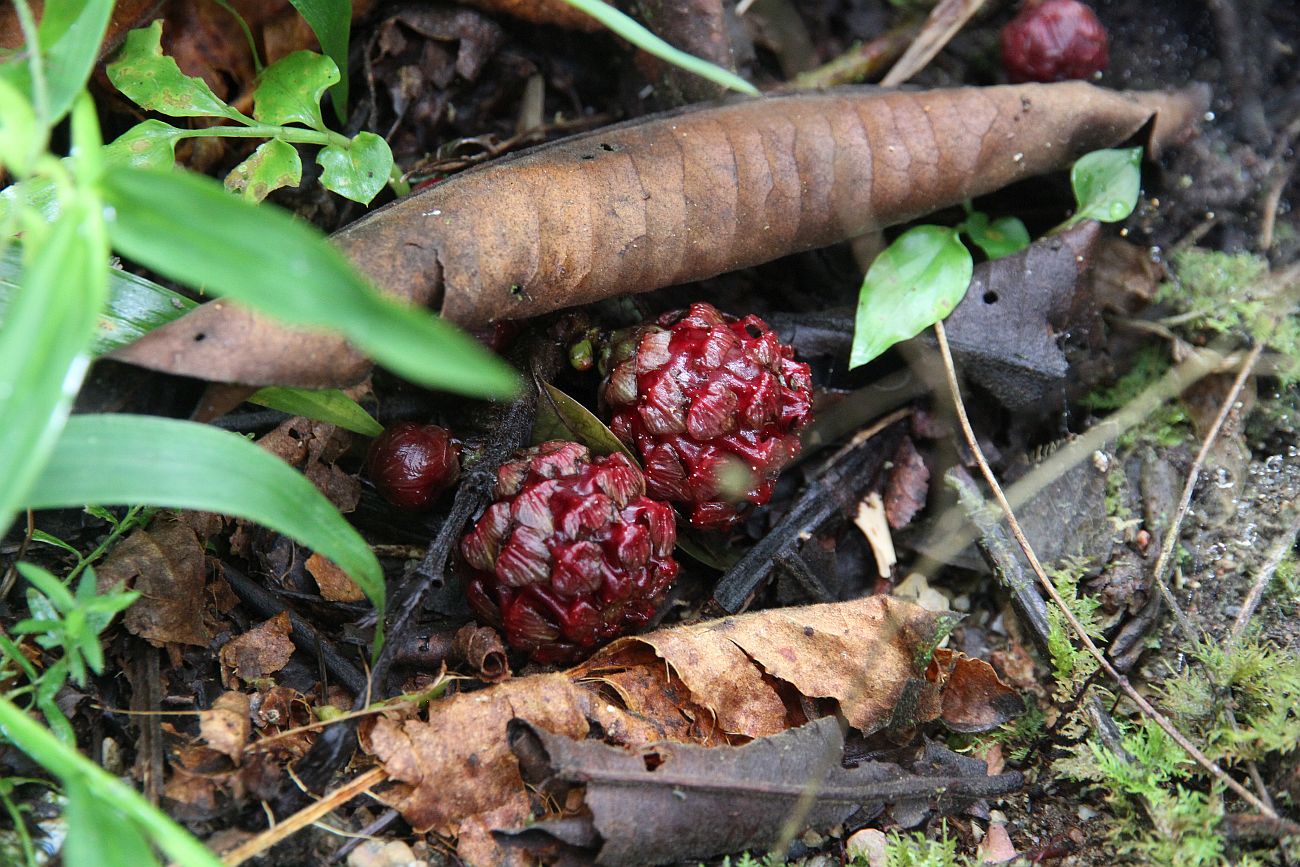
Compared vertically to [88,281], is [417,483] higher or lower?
lower

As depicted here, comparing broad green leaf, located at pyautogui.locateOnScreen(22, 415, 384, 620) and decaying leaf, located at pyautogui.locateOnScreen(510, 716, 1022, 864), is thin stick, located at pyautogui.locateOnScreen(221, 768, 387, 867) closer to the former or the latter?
decaying leaf, located at pyautogui.locateOnScreen(510, 716, 1022, 864)

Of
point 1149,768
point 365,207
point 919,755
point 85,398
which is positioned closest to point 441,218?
point 365,207

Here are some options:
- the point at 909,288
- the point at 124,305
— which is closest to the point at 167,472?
the point at 124,305

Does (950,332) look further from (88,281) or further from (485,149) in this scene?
(88,281)

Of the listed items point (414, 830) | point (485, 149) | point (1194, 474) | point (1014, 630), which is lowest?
point (414, 830)

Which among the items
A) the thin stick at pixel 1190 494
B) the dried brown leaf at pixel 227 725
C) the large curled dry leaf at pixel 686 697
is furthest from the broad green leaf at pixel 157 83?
the thin stick at pixel 1190 494

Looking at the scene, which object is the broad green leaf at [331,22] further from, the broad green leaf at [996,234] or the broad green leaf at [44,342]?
the broad green leaf at [996,234]

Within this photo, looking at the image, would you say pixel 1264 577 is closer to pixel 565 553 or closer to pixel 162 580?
pixel 565 553
